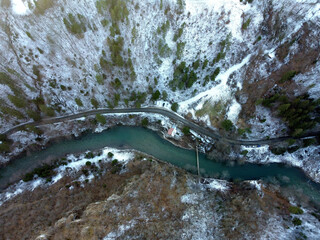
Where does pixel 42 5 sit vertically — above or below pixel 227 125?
above

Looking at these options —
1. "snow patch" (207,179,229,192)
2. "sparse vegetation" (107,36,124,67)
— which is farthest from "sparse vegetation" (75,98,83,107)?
"snow patch" (207,179,229,192)

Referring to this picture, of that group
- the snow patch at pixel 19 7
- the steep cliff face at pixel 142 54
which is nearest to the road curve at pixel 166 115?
the steep cliff face at pixel 142 54

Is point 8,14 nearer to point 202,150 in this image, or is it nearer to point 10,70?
point 10,70

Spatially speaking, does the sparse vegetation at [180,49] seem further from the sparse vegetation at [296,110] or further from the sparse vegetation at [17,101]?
the sparse vegetation at [17,101]

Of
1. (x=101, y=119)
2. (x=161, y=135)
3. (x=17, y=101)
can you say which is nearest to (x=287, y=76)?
(x=161, y=135)

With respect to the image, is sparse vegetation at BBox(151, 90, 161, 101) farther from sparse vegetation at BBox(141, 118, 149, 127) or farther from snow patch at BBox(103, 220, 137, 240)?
snow patch at BBox(103, 220, 137, 240)

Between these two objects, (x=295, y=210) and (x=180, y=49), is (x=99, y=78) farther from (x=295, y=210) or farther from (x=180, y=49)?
(x=295, y=210)
